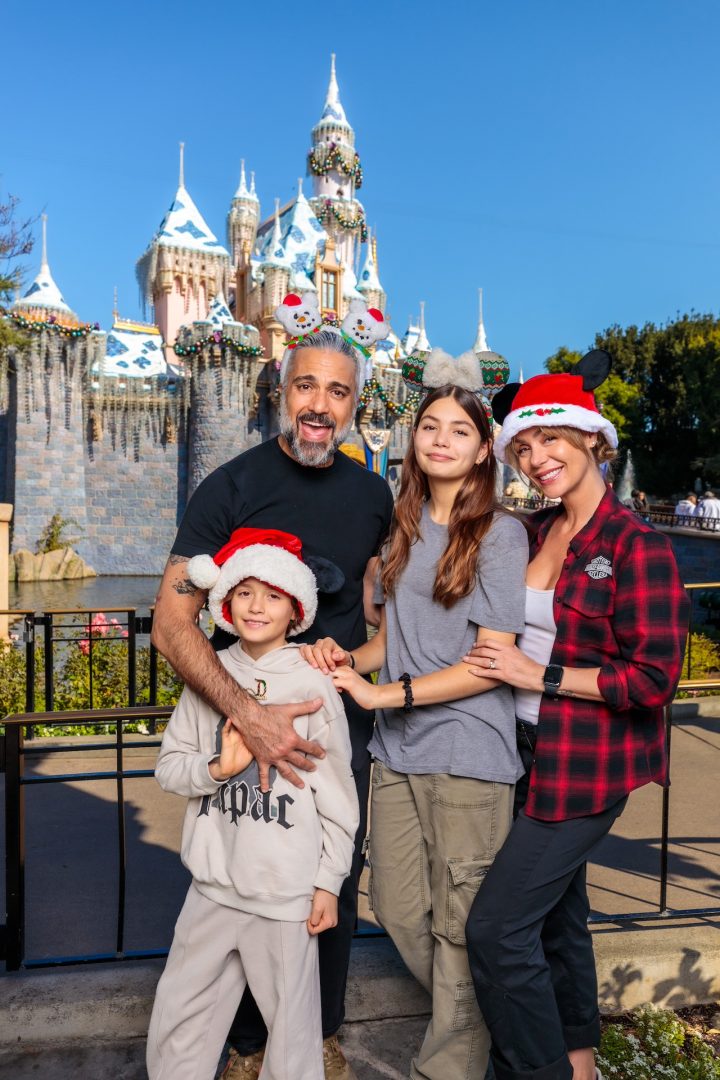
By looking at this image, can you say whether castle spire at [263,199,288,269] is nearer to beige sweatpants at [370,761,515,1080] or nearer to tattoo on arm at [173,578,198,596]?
tattoo on arm at [173,578,198,596]

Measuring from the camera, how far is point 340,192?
41.2 m

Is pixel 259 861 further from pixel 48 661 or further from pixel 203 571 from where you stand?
pixel 48 661

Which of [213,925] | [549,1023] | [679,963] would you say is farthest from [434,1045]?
[679,963]

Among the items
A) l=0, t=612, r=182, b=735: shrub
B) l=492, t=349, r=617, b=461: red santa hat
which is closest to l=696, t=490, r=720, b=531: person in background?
l=0, t=612, r=182, b=735: shrub

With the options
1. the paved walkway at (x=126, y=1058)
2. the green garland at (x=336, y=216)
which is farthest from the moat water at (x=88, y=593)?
the green garland at (x=336, y=216)

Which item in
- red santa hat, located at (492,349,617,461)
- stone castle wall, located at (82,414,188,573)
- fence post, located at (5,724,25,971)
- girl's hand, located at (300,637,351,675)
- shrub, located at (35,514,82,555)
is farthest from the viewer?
stone castle wall, located at (82,414,188,573)

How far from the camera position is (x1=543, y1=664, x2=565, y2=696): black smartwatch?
200 cm

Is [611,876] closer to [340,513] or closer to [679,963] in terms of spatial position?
[679,963]

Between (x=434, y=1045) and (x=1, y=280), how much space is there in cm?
1732

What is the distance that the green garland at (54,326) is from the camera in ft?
83.8

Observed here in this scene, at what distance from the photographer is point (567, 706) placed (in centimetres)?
203

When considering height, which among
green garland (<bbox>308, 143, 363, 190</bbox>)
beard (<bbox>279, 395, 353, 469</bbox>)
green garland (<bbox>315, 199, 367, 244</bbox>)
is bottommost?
beard (<bbox>279, 395, 353, 469</bbox>)

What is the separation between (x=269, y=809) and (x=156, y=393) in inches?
1144

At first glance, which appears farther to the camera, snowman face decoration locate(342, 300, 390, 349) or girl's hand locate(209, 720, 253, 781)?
snowman face decoration locate(342, 300, 390, 349)
